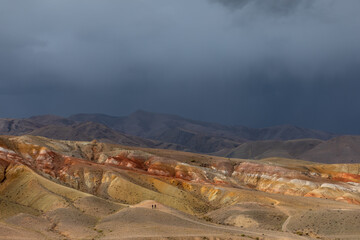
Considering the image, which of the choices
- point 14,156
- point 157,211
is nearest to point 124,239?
point 157,211

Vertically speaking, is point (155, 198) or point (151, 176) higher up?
point (151, 176)

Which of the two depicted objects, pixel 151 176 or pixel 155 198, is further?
pixel 151 176

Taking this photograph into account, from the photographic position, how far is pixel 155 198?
278 ft

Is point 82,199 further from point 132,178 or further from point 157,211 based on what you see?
point 132,178

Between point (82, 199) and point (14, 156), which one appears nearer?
point (82, 199)

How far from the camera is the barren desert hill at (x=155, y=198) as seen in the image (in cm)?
5709

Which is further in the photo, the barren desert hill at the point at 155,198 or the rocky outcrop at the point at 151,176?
the rocky outcrop at the point at 151,176

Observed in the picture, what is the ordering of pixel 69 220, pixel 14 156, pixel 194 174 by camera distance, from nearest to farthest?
pixel 69 220, pixel 14 156, pixel 194 174

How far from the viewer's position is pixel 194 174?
108562mm

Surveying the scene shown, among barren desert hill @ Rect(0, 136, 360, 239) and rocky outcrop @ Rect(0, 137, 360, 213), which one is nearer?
barren desert hill @ Rect(0, 136, 360, 239)

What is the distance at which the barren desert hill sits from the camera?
2248 inches

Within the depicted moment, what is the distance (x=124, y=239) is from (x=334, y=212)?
39231 mm

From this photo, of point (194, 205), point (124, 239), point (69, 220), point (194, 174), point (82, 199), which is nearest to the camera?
point (124, 239)

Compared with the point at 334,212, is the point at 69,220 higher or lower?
lower
